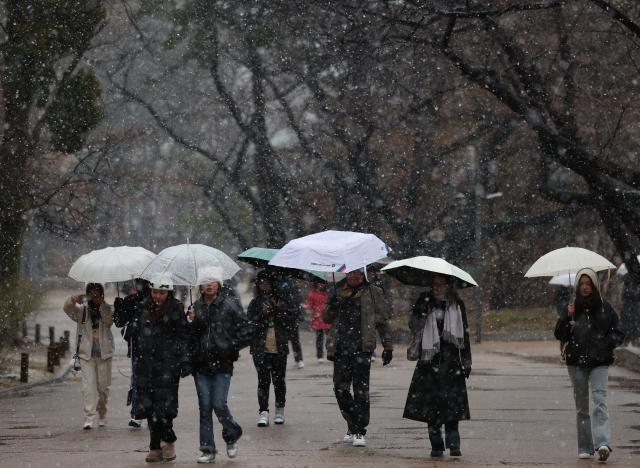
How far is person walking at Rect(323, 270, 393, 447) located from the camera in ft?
37.9

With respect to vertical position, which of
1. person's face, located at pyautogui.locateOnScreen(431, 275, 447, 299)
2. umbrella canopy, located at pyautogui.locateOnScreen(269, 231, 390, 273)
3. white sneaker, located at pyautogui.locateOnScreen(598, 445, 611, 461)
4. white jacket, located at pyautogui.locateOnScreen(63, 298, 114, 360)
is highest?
umbrella canopy, located at pyautogui.locateOnScreen(269, 231, 390, 273)

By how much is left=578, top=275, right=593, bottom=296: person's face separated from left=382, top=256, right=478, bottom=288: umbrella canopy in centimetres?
92

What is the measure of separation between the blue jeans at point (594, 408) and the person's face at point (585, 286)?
2.17 ft

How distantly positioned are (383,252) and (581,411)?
239cm

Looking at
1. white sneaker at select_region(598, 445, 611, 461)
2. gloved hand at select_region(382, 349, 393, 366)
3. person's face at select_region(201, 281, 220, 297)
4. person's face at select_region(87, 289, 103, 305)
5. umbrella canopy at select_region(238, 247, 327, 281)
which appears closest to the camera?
white sneaker at select_region(598, 445, 611, 461)

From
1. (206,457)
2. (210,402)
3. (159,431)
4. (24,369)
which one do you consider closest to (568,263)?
(210,402)

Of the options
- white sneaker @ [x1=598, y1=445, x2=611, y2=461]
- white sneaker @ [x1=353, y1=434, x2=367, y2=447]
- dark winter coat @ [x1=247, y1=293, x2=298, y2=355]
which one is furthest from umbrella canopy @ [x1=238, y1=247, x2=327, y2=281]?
white sneaker @ [x1=598, y1=445, x2=611, y2=461]

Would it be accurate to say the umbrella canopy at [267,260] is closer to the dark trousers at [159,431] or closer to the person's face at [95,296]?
the person's face at [95,296]

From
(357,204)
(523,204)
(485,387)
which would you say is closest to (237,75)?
(357,204)

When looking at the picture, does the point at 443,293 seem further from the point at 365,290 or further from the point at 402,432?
the point at 402,432

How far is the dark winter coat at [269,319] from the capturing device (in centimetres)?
1354

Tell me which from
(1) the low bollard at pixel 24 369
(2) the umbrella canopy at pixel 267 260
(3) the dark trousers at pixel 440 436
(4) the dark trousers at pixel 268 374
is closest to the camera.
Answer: (3) the dark trousers at pixel 440 436

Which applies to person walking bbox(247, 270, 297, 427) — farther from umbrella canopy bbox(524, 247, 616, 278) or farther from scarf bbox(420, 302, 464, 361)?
umbrella canopy bbox(524, 247, 616, 278)

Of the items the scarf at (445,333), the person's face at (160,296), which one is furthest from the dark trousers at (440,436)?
the person's face at (160,296)
